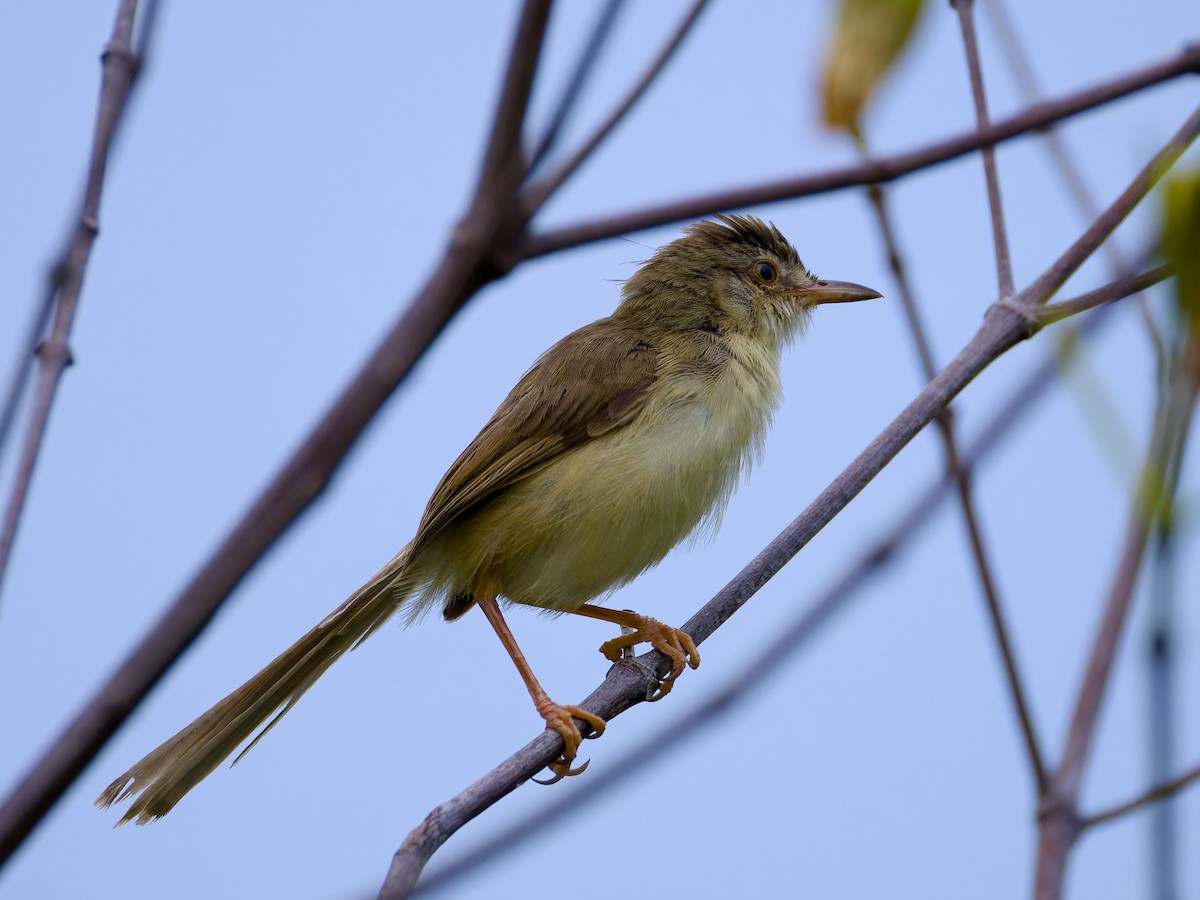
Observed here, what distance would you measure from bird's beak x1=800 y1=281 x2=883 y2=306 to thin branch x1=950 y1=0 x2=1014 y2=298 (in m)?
2.12

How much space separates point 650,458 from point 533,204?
2917 mm

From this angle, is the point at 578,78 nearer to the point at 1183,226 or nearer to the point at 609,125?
the point at 609,125

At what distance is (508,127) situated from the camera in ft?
3.11

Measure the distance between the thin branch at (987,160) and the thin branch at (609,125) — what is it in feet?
3.24

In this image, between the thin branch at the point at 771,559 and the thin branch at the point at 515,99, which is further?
the thin branch at the point at 771,559

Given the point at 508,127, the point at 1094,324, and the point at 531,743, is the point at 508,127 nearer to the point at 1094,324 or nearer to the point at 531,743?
the point at 1094,324

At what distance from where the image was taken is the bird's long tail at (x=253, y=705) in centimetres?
320

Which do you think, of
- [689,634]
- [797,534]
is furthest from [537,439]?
[797,534]

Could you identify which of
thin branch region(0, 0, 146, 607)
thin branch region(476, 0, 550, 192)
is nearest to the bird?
thin branch region(0, 0, 146, 607)

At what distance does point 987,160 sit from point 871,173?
5.44ft

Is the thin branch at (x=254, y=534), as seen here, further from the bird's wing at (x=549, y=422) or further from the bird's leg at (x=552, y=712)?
the bird's wing at (x=549, y=422)

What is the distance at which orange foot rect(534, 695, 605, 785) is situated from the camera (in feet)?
10.7

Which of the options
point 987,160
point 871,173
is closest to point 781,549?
point 987,160

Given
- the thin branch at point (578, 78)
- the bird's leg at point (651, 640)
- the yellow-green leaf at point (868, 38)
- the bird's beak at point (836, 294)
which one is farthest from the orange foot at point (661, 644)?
the thin branch at point (578, 78)
